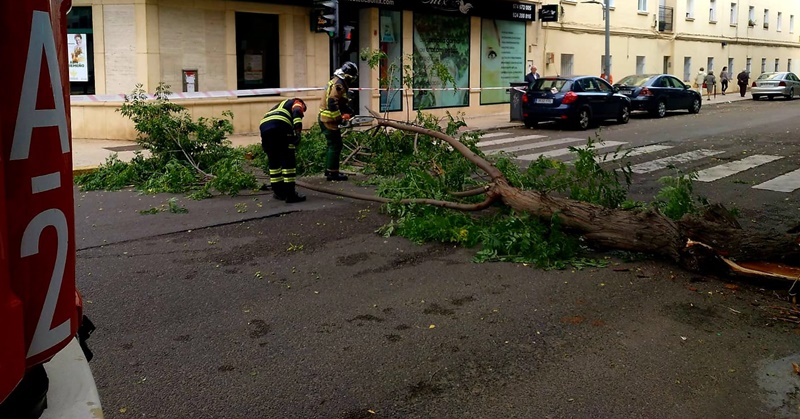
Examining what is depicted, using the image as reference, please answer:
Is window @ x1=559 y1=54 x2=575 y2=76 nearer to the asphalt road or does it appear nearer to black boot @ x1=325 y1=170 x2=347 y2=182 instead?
black boot @ x1=325 y1=170 x2=347 y2=182

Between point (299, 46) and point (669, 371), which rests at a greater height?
point (299, 46)

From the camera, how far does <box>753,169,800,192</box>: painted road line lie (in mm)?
11336

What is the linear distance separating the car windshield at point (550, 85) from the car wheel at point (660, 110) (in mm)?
6069

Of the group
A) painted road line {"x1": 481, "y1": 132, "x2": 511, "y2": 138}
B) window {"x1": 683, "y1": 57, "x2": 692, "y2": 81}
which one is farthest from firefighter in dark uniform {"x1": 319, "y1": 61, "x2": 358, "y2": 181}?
window {"x1": 683, "y1": 57, "x2": 692, "y2": 81}

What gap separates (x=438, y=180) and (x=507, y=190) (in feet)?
4.62

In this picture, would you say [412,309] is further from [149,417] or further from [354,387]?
[149,417]

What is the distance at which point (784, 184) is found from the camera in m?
11.7

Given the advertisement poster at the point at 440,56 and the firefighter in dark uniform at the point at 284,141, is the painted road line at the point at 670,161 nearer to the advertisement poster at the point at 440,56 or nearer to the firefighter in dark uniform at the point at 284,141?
the firefighter in dark uniform at the point at 284,141

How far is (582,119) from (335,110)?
1175cm

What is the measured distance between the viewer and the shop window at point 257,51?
19578 millimetres

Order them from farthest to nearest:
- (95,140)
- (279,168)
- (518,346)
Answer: (95,140), (279,168), (518,346)

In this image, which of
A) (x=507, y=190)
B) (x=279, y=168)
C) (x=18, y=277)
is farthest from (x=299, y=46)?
(x=18, y=277)

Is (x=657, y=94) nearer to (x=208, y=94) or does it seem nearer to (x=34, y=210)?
(x=208, y=94)

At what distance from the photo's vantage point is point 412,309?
5.84 metres
